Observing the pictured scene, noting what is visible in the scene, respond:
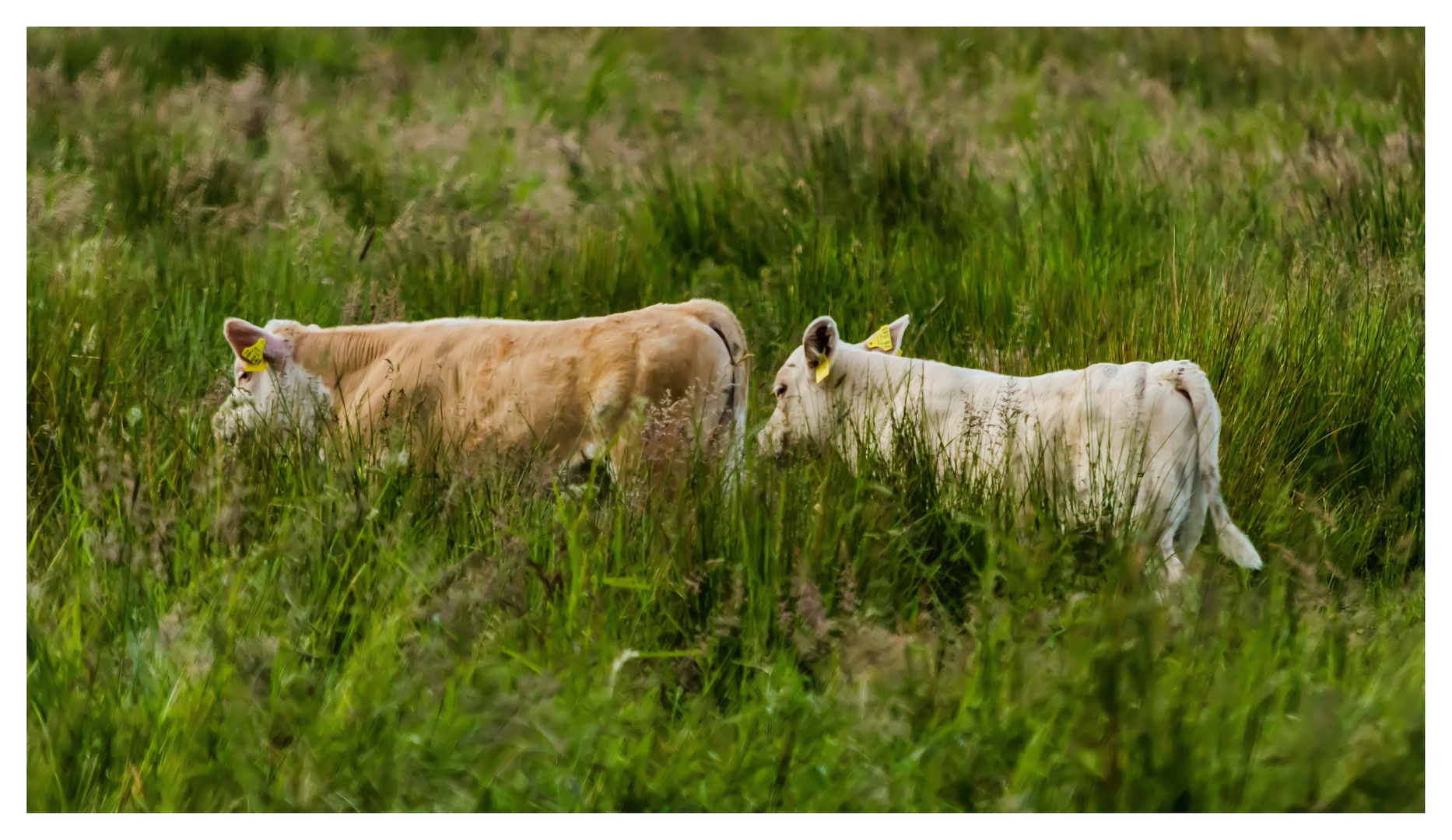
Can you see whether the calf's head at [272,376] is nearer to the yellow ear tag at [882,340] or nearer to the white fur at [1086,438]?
the white fur at [1086,438]

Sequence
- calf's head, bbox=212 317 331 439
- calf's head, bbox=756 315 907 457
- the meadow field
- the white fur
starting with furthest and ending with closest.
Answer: calf's head, bbox=756 315 907 457
calf's head, bbox=212 317 331 439
the white fur
the meadow field

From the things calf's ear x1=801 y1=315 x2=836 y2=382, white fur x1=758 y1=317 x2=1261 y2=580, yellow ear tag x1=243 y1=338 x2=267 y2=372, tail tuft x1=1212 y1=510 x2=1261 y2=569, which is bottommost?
tail tuft x1=1212 y1=510 x2=1261 y2=569

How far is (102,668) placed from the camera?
9.18 ft

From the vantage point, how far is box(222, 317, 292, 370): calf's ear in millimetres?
4094

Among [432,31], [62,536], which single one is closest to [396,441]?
[62,536]

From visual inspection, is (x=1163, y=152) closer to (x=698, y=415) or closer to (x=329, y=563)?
(x=698, y=415)

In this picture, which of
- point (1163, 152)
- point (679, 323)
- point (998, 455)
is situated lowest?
point (998, 455)

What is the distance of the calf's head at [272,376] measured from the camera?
403 centimetres

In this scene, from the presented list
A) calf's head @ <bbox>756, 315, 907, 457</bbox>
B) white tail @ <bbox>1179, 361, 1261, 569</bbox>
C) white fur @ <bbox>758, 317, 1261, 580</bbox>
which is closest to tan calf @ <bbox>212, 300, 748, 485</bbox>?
calf's head @ <bbox>756, 315, 907, 457</bbox>

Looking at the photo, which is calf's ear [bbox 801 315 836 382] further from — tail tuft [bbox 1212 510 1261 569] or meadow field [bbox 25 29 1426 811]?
tail tuft [bbox 1212 510 1261 569]

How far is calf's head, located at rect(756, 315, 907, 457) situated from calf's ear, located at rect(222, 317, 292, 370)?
155cm

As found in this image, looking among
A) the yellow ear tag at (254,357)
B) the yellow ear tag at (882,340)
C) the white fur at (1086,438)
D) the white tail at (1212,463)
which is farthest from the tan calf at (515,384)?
the white tail at (1212,463)

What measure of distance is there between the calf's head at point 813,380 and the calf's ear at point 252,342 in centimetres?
155

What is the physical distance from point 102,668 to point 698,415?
5.68 feet
